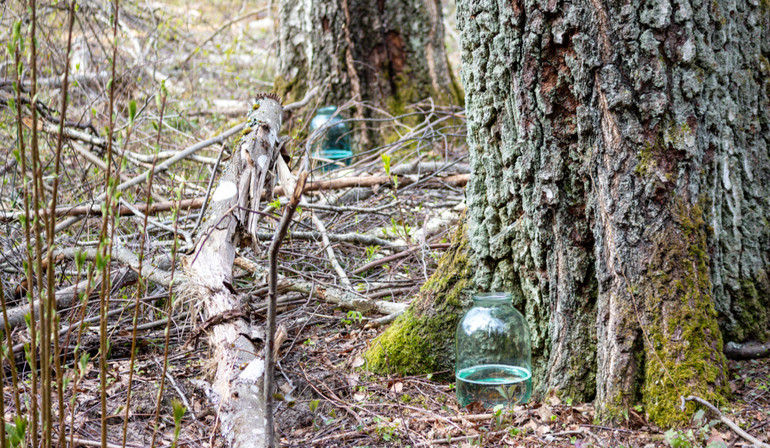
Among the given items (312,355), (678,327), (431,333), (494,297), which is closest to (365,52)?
(312,355)

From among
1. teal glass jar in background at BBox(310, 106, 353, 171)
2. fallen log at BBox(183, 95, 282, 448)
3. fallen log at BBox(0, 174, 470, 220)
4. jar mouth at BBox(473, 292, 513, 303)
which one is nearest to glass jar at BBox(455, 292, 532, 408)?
jar mouth at BBox(473, 292, 513, 303)

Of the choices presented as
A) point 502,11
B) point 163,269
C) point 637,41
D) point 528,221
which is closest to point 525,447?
point 528,221

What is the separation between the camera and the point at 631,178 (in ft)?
7.09

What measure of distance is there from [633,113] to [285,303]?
7.06 ft

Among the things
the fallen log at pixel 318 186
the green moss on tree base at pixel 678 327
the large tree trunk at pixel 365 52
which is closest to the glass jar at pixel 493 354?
the green moss on tree base at pixel 678 327

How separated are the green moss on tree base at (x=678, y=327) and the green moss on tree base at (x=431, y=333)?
2.89 ft

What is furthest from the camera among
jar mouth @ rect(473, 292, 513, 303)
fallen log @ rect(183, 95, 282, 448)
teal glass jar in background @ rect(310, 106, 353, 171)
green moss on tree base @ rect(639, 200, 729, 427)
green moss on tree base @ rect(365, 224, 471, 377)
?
teal glass jar in background @ rect(310, 106, 353, 171)

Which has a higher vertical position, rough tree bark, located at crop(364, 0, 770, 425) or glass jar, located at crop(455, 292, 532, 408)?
rough tree bark, located at crop(364, 0, 770, 425)

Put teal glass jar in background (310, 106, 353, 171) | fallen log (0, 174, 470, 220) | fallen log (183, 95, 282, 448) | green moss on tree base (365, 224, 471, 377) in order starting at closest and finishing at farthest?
fallen log (183, 95, 282, 448) < green moss on tree base (365, 224, 471, 377) < fallen log (0, 174, 470, 220) < teal glass jar in background (310, 106, 353, 171)

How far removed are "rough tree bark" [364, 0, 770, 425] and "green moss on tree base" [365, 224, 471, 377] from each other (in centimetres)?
37

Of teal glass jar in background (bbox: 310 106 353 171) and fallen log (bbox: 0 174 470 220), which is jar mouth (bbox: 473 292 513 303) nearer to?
fallen log (bbox: 0 174 470 220)

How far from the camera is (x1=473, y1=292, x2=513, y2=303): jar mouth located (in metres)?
2.53

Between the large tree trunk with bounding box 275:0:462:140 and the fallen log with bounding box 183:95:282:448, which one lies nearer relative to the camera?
the fallen log with bounding box 183:95:282:448

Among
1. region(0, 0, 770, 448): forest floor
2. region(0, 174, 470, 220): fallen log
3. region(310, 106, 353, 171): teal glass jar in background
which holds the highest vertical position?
region(310, 106, 353, 171): teal glass jar in background
